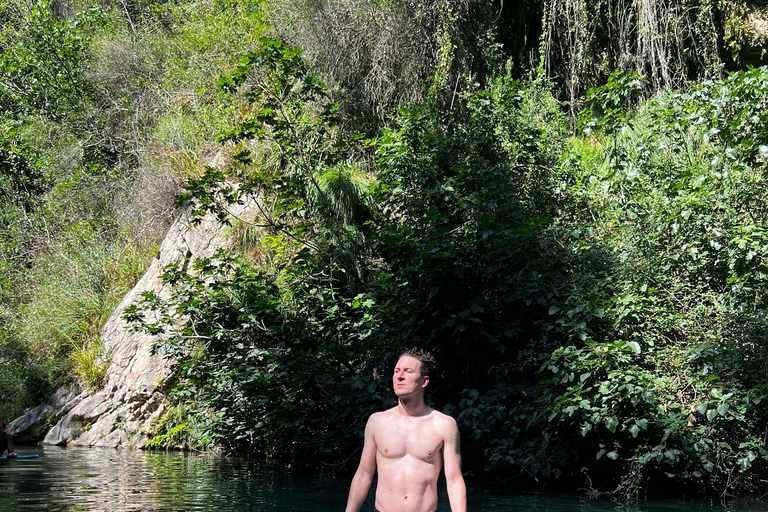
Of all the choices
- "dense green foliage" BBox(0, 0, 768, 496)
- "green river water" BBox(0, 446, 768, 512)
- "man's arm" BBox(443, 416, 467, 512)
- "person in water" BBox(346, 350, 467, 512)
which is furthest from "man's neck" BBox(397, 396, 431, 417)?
"dense green foliage" BBox(0, 0, 768, 496)

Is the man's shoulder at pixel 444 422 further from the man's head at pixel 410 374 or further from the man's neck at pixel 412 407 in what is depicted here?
the man's head at pixel 410 374

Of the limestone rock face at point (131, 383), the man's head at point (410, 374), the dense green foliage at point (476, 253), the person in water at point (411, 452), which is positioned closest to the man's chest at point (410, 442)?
the person in water at point (411, 452)

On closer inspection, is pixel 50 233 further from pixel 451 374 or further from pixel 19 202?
pixel 451 374

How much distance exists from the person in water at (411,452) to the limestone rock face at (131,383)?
9.64m

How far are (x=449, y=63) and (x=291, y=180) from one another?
16.1 ft

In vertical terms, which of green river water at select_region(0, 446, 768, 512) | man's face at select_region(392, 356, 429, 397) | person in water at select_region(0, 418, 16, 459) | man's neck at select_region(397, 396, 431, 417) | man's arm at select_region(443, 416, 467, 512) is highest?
man's face at select_region(392, 356, 429, 397)

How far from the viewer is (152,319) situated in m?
14.8

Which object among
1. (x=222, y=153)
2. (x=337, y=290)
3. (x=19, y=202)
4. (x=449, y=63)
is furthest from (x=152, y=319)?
(x=19, y=202)

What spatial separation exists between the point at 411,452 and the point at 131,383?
1087 centimetres

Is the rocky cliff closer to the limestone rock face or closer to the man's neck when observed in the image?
the limestone rock face

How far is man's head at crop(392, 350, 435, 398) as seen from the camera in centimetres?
391

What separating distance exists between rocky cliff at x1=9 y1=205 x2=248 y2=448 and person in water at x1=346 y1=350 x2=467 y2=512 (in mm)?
9639

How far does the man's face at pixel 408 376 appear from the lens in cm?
391

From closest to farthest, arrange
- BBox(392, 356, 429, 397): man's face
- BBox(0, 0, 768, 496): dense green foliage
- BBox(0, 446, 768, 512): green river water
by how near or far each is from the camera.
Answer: BBox(392, 356, 429, 397): man's face
BBox(0, 446, 768, 512): green river water
BBox(0, 0, 768, 496): dense green foliage
